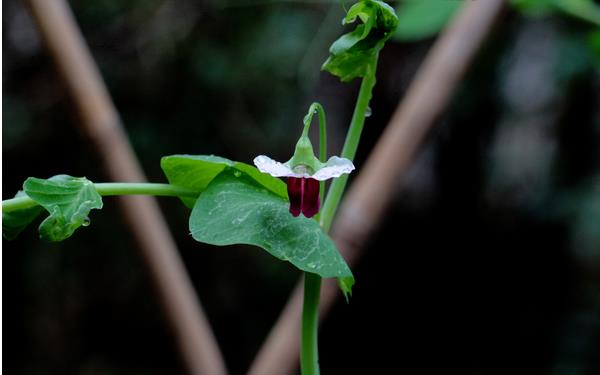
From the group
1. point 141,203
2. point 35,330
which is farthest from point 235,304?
point 141,203

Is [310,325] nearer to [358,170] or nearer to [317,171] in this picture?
[317,171]

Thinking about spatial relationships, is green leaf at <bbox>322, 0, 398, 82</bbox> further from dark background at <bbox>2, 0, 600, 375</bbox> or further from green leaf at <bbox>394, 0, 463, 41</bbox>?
dark background at <bbox>2, 0, 600, 375</bbox>

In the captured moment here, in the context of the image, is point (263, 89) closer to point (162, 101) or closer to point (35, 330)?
point (162, 101)

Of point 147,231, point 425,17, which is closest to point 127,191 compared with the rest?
point 147,231

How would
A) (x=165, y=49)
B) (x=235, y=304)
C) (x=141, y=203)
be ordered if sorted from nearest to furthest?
(x=141, y=203) → (x=165, y=49) → (x=235, y=304)

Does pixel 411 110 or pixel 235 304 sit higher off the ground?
pixel 411 110

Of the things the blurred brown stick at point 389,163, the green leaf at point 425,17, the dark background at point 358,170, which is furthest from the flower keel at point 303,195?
the dark background at point 358,170

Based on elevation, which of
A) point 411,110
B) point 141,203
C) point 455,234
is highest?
point 411,110
